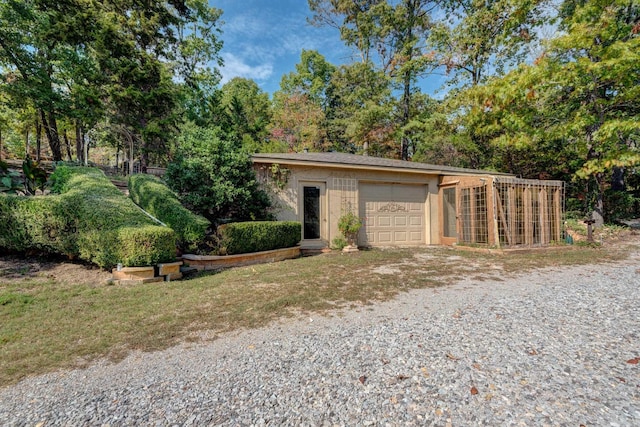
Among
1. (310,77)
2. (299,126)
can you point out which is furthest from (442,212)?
(310,77)

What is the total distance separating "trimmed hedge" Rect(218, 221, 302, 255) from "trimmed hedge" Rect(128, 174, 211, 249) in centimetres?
47

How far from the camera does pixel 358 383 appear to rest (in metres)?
2.09

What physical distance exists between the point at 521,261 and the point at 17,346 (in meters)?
8.73

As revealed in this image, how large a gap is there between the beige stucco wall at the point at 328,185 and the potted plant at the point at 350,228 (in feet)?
1.33

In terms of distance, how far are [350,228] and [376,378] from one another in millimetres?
6341

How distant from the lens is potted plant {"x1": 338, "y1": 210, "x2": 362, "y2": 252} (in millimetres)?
8422

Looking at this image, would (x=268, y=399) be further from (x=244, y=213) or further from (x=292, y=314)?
(x=244, y=213)

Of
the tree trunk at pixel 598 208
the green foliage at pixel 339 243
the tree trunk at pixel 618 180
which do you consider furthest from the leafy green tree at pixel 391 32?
the green foliage at pixel 339 243

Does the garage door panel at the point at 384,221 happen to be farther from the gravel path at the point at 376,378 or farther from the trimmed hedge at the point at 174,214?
the gravel path at the point at 376,378

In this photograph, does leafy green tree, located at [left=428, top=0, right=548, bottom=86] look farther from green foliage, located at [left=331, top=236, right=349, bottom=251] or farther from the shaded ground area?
the shaded ground area

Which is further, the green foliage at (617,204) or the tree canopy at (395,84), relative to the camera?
the green foliage at (617,204)

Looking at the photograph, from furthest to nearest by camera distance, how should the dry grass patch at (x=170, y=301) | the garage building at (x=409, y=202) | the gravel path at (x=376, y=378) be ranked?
the garage building at (x=409, y=202), the dry grass patch at (x=170, y=301), the gravel path at (x=376, y=378)

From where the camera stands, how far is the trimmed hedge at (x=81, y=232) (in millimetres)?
4762

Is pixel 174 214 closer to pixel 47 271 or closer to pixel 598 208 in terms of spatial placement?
pixel 47 271
